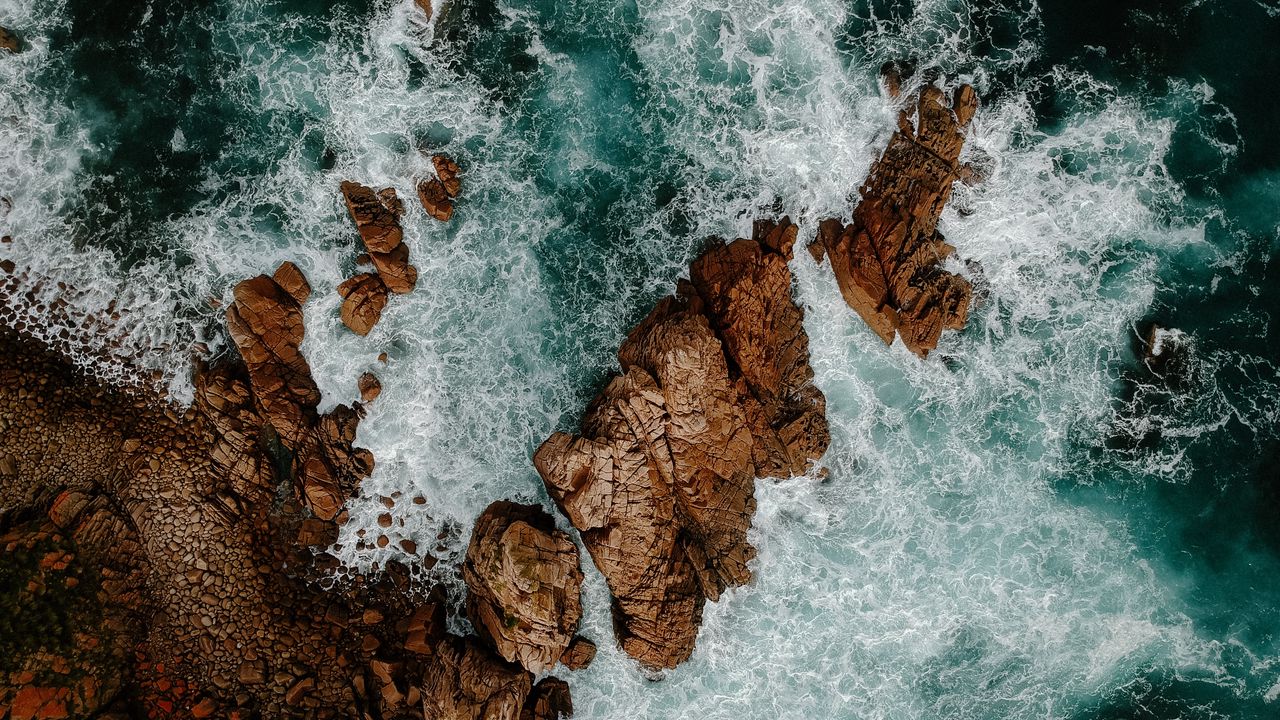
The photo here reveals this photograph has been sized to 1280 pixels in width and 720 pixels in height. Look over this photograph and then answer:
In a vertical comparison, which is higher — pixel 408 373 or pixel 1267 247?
pixel 1267 247

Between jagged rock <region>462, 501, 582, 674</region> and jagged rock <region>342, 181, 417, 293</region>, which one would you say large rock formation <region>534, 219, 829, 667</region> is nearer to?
jagged rock <region>462, 501, 582, 674</region>

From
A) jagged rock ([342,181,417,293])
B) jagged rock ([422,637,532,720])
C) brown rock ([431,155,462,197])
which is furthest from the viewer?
brown rock ([431,155,462,197])

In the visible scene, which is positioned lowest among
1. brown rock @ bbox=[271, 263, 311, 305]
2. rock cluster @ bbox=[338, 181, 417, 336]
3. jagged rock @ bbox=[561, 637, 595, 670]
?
jagged rock @ bbox=[561, 637, 595, 670]

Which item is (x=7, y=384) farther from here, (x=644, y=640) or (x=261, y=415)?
(x=644, y=640)

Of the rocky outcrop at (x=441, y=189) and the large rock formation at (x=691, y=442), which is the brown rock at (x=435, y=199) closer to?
the rocky outcrop at (x=441, y=189)

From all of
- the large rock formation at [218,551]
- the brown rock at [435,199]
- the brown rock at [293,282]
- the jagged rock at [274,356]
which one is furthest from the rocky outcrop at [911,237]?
the jagged rock at [274,356]

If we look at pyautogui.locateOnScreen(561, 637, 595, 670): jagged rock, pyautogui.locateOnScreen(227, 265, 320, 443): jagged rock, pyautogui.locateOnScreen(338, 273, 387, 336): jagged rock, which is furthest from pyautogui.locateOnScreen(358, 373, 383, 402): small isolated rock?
pyautogui.locateOnScreen(561, 637, 595, 670): jagged rock

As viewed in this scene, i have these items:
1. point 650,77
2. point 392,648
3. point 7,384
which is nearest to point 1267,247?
point 650,77
